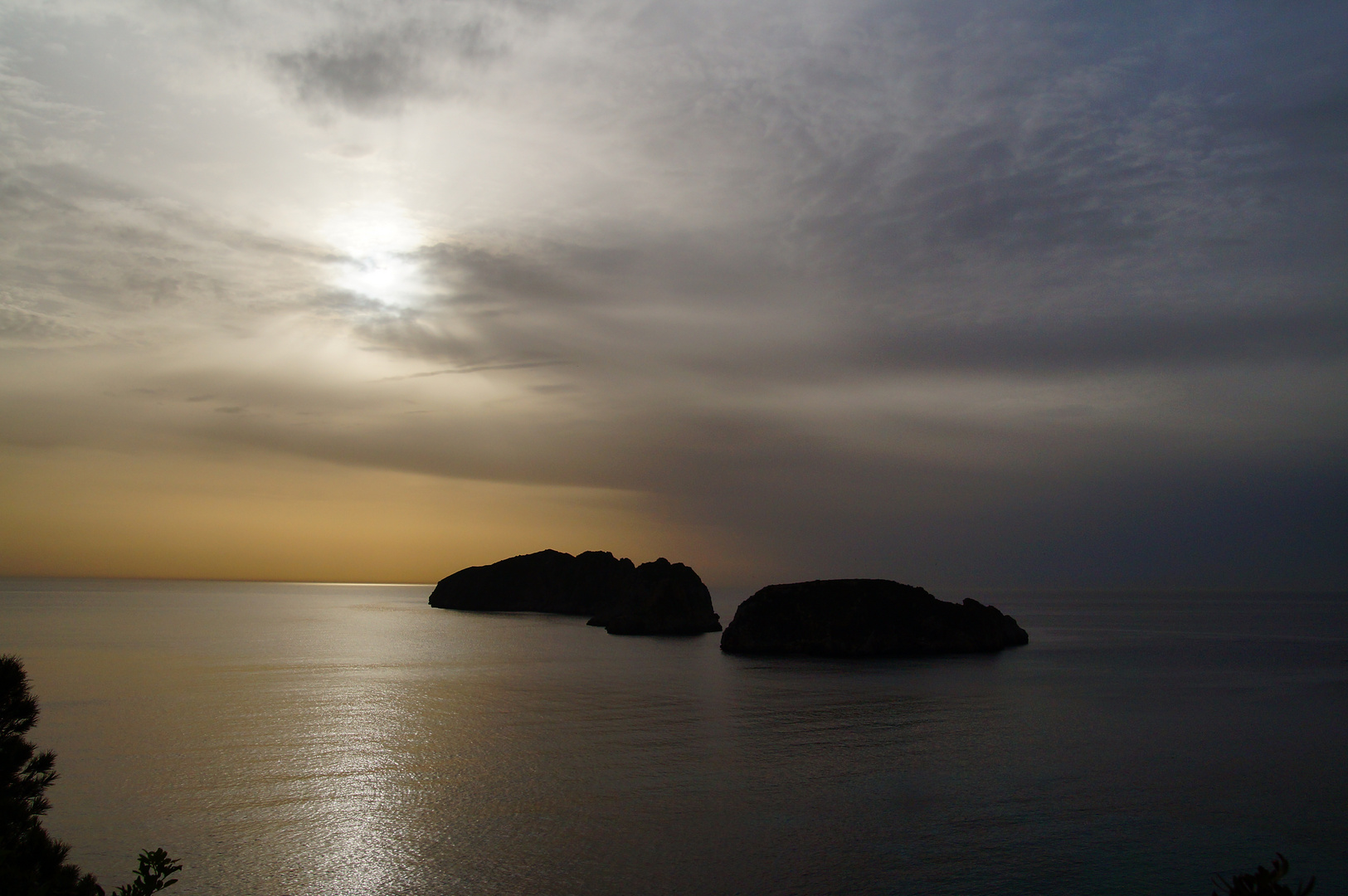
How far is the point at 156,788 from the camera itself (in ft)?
107

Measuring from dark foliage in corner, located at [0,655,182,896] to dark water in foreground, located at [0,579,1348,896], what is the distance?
30.4 ft

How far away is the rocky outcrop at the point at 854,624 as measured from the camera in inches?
3834

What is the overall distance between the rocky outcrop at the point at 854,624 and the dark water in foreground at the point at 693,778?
19.3 meters

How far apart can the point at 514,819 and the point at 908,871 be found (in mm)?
14181

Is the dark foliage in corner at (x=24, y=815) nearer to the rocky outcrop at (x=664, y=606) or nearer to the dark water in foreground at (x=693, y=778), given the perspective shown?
the dark water in foreground at (x=693, y=778)

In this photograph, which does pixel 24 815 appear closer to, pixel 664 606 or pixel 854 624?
pixel 854 624

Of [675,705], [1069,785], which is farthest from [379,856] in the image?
[675,705]

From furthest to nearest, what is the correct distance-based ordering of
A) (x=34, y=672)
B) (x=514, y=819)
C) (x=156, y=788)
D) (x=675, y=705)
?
(x=34, y=672) < (x=675, y=705) < (x=156, y=788) < (x=514, y=819)

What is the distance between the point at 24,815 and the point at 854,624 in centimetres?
9134

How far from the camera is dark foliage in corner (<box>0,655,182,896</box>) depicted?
1215 cm

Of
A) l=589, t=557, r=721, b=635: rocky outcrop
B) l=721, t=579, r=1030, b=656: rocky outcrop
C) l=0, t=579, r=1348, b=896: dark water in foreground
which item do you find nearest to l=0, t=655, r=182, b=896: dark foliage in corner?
l=0, t=579, r=1348, b=896: dark water in foreground

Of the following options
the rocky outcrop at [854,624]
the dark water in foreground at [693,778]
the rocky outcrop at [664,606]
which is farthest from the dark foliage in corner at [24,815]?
the rocky outcrop at [664,606]

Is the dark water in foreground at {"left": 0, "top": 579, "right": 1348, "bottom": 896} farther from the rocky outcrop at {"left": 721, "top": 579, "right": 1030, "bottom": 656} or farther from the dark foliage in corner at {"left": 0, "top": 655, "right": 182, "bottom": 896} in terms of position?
the rocky outcrop at {"left": 721, "top": 579, "right": 1030, "bottom": 656}

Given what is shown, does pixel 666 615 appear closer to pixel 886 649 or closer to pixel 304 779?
pixel 886 649
